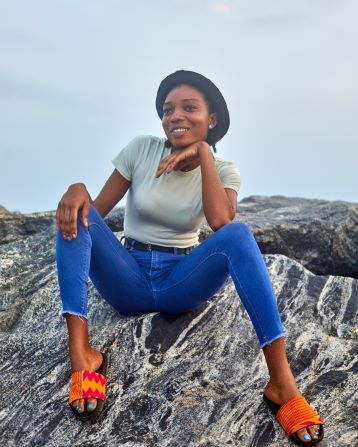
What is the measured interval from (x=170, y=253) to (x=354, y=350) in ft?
6.07

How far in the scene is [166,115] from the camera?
599 cm

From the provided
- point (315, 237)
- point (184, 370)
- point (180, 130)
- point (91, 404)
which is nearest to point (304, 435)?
point (184, 370)

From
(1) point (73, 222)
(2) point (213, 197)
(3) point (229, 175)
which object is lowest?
(1) point (73, 222)

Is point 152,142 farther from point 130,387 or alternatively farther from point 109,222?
point 109,222

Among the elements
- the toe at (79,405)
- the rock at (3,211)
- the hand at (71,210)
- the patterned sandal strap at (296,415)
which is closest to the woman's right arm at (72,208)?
the hand at (71,210)

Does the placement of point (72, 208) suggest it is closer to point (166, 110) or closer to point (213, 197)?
point (213, 197)

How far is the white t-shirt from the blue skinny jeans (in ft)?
0.71

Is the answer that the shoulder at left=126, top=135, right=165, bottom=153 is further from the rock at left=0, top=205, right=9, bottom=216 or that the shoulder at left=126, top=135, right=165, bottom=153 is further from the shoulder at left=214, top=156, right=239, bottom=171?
the rock at left=0, top=205, right=9, bottom=216

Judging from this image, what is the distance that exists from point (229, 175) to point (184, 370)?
181cm

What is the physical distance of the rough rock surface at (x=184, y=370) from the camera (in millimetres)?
4766

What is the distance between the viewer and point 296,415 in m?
4.63

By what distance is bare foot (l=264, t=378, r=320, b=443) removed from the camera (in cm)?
455

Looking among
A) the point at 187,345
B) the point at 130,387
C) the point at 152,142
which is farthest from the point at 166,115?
the point at 130,387

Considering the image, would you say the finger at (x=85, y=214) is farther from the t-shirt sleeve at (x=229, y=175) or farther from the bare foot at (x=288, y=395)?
the bare foot at (x=288, y=395)
